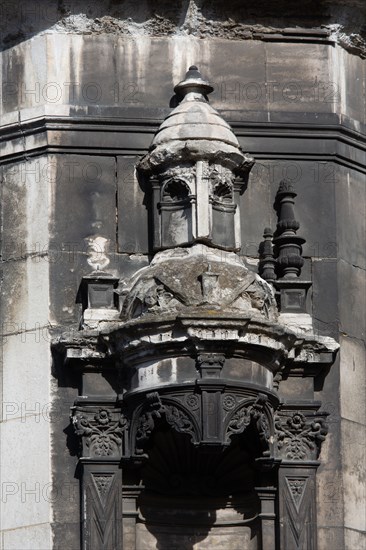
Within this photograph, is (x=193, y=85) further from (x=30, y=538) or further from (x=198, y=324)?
(x=30, y=538)

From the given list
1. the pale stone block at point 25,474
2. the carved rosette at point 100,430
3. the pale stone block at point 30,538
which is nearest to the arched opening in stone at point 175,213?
the carved rosette at point 100,430

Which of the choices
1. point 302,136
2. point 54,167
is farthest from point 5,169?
point 302,136

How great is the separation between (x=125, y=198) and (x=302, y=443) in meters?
2.86

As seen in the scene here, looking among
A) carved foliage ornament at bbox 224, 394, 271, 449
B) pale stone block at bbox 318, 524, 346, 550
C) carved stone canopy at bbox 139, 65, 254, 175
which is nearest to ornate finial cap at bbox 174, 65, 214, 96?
carved stone canopy at bbox 139, 65, 254, 175

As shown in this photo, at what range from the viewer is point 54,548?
71.9 feet

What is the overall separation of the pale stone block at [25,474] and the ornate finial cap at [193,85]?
3422 mm

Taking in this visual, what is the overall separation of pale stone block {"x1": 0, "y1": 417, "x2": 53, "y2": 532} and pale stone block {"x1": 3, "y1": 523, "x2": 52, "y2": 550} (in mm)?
45

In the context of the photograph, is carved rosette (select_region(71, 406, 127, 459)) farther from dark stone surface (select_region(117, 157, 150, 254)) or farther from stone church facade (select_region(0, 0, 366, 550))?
dark stone surface (select_region(117, 157, 150, 254))

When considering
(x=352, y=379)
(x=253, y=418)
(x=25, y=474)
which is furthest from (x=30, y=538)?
(x=352, y=379)

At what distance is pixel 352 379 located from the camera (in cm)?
2288

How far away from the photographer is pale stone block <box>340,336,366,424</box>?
2273 cm

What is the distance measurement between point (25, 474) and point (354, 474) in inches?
119

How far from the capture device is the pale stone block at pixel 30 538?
72.0ft

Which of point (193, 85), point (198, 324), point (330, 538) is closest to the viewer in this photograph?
point (198, 324)
